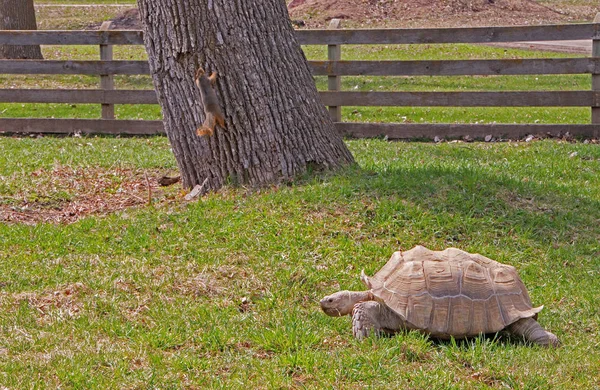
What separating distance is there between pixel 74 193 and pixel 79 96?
4.28m

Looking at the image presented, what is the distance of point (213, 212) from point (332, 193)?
95 cm

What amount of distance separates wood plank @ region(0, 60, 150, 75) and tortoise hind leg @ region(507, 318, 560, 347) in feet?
27.4

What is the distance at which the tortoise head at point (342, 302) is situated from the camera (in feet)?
16.0

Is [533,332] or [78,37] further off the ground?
[78,37]

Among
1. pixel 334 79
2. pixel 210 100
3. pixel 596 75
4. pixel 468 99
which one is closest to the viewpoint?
pixel 210 100

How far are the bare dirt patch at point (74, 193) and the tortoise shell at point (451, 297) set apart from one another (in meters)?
3.58

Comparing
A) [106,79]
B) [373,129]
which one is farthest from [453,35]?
[106,79]

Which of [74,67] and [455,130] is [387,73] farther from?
[74,67]

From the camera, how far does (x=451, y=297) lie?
4.66 meters

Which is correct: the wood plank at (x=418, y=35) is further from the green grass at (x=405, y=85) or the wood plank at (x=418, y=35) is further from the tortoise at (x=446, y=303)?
the tortoise at (x=446, y=303)

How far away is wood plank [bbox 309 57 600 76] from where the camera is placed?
11.1 m

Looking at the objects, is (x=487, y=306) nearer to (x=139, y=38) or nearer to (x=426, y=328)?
(x=426, y=328)

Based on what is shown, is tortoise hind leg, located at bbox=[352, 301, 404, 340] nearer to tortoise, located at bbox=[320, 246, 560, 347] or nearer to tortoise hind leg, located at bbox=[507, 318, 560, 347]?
tortoise, located at bbox=[320, 246, 560, 347]

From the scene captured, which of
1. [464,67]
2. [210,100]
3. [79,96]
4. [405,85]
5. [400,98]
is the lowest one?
[405,85]
